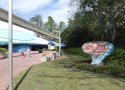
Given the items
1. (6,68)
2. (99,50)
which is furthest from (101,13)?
(6,68)

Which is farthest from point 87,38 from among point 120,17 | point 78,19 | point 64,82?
point 64,82

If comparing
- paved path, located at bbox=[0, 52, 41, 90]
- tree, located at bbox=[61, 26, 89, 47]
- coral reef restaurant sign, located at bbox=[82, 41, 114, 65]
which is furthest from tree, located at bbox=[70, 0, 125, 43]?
tree, located at bbox=[61, 26, 89, 47]

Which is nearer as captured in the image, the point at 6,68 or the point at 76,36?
the point at 6,68

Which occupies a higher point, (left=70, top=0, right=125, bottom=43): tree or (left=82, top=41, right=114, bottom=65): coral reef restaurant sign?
(left=70, top=0, right=125, bottom=43): tree

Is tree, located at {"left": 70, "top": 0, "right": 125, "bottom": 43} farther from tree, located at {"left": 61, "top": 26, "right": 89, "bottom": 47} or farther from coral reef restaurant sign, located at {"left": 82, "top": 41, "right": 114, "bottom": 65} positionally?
tree, located at {"left": 61, "top": 26, "right": 89, "bottom": 47}

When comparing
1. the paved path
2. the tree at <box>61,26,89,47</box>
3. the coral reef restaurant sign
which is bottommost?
the paved path

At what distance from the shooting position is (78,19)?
3362 cm

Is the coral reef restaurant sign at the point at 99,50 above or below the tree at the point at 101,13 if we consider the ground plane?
below

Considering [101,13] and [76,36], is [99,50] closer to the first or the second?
[101,13]

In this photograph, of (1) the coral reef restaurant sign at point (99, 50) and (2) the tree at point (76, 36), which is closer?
(1) the coral reef restaurant sign at point (99, 50)

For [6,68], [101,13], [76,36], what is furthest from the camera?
[76,36]

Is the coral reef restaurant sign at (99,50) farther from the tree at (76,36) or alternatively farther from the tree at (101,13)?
the tree at (76,36)

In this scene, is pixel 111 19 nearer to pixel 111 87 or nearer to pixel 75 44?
pixel 111 87

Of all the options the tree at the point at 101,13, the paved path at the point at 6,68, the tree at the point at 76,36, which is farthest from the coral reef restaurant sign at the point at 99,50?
the tree at the point at 76,36
